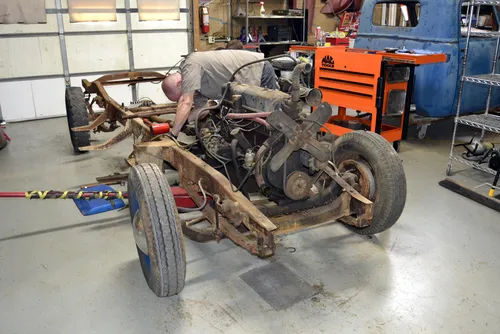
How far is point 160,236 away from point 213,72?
216 cm

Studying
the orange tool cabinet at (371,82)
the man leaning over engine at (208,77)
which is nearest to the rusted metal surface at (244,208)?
the man leaning over engine at (208,77)

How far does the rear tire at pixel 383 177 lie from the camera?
9.59ft

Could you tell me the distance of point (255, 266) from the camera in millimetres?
2969

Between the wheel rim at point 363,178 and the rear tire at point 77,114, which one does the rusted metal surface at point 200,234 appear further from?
the rear tire at point 77,114

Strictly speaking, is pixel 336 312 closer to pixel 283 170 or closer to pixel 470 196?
pixel 283 170

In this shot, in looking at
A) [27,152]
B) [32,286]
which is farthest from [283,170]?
[27,152]

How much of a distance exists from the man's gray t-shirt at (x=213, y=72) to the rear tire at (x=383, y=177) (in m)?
1.24

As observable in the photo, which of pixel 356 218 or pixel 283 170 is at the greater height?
pixel 283 170

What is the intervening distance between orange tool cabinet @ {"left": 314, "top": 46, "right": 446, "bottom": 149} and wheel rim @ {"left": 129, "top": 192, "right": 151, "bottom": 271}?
3.20 m

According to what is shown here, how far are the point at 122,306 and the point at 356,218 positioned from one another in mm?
1545

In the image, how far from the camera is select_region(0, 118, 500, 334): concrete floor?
243 centimetres

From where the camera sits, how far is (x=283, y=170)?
2.79m

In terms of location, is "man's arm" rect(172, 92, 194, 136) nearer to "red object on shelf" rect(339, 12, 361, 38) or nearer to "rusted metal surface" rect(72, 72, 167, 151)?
"rusted metal surface" rect(72, 72, 167, 151)

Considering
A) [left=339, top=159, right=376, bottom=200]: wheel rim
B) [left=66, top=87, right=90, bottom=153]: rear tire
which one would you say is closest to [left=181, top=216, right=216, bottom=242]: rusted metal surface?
[left=339, top=159, right=376, bottom=200]: wheel rim
